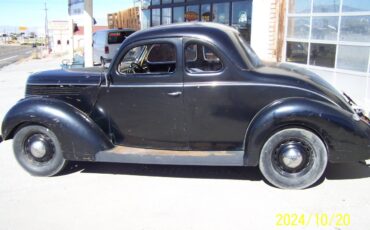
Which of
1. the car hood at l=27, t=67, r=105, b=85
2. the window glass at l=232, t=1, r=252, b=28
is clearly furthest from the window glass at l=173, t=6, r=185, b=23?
the car hood at l=27, t=67, r=105, b=85

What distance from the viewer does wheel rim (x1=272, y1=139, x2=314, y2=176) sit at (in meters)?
4.06

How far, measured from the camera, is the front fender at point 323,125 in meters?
3.94

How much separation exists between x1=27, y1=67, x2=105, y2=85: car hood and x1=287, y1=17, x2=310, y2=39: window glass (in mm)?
5655

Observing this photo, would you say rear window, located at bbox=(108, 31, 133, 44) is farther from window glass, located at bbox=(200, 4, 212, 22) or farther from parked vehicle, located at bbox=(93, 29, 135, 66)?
window glass, located at bbox=(200, 4, 212, 22)

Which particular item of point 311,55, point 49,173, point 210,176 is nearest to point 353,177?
point 210,176

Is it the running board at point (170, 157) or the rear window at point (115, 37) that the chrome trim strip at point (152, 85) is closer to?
the running board at point (170, 157)

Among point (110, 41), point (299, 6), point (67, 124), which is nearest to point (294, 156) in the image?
point (67, 124)

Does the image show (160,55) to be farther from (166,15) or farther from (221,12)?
(166,15)

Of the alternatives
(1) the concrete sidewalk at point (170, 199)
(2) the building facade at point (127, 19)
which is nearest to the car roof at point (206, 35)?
(1) the concrete sidewalk at point (170, 199)

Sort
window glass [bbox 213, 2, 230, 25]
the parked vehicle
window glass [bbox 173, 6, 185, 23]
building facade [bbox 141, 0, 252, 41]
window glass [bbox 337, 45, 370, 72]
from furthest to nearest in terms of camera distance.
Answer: window glass [bbox 173, 6, 185, 23], the parked vehicle, window glass [bbox 213, 2, 230, 25], building facade [bbox 141, 0, 252, 41], window glass [bbox 337, 45, 370, 72]

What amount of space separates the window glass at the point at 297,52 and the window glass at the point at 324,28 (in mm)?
379

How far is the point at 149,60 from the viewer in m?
5.31

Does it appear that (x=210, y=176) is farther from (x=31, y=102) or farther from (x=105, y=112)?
(x=31, y=102)

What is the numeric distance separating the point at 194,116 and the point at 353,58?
475 centimetres
